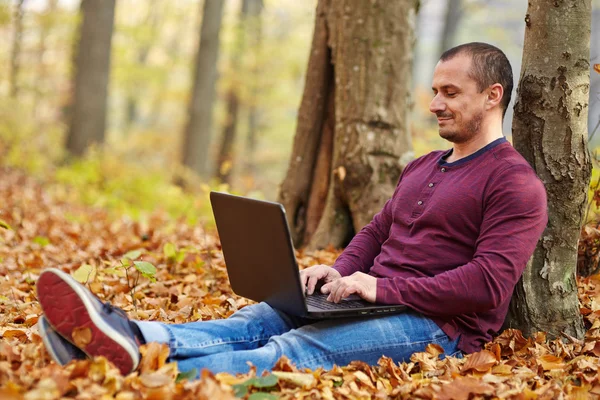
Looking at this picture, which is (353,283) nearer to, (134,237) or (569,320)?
(569,320)

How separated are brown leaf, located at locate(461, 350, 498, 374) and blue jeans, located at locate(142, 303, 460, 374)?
11 centimetres

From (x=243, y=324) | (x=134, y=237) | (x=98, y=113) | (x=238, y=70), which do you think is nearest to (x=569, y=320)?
(x=243, y=324)

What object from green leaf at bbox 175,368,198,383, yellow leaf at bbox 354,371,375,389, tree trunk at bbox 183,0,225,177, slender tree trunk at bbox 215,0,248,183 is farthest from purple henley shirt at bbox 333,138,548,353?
slender tree trunk at bbox 215,0,248,183

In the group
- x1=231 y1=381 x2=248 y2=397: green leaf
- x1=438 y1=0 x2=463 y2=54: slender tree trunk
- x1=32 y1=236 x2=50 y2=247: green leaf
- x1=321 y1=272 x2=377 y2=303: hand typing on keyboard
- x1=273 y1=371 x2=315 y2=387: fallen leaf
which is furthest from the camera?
x1=438 y1=0 x2=463 y2=54: slender tree trunk

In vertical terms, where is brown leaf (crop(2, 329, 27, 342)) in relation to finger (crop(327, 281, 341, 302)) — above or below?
below

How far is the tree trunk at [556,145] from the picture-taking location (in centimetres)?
334

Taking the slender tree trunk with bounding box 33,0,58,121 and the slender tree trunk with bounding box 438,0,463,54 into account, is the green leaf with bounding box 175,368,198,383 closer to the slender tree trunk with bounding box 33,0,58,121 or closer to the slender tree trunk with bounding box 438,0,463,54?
the slender tree trunk with bounding box 33,0,58,121

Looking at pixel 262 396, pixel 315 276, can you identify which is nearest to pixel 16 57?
pixel 315 276

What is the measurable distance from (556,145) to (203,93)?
38.0ft

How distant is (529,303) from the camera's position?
3.43 m

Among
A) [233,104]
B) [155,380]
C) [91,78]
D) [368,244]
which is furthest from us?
[233,104]

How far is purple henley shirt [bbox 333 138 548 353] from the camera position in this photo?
282cm

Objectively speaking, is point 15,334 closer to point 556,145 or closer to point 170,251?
point 170,251

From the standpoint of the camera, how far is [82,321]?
248cm
